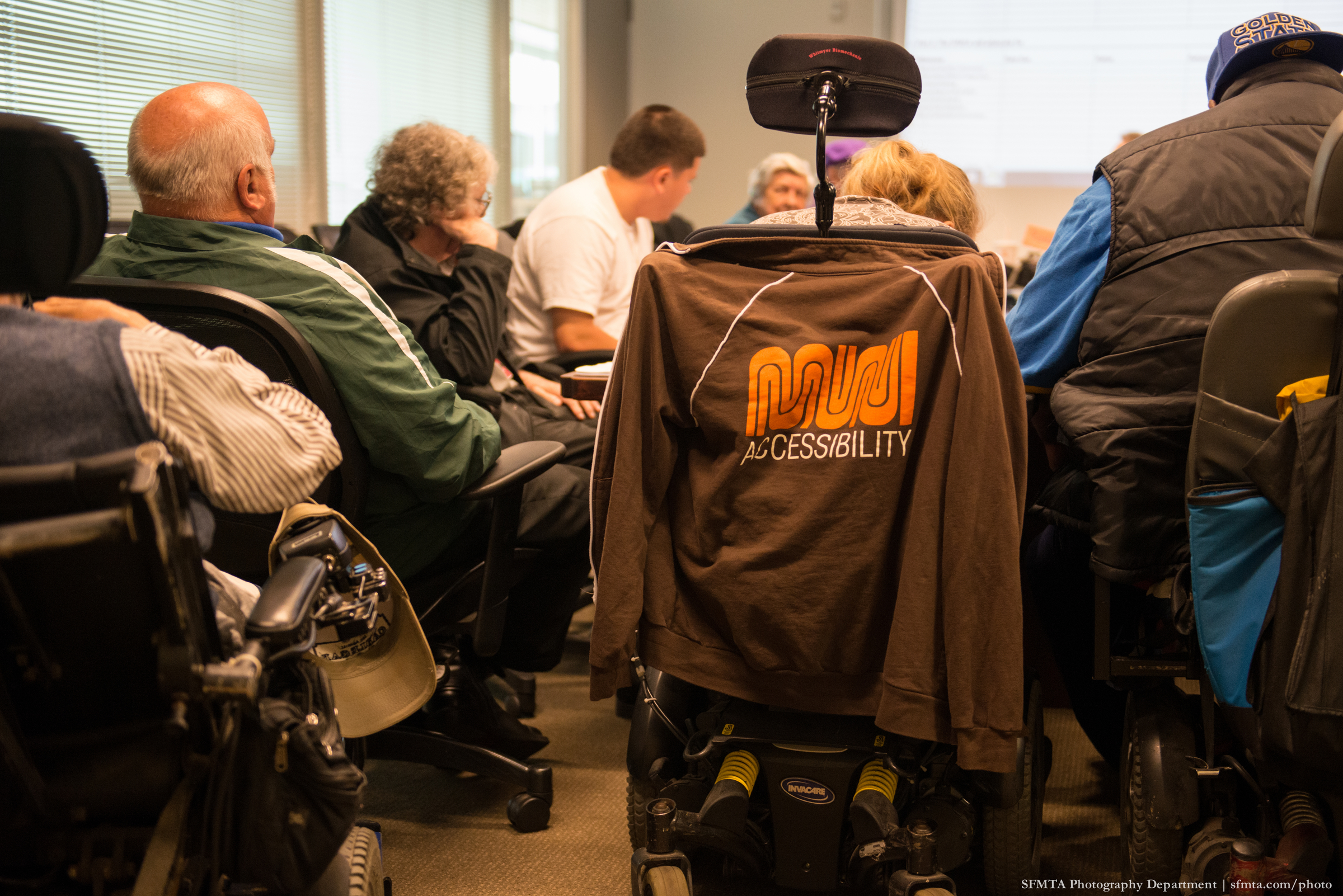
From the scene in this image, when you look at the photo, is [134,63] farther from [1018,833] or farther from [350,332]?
[1018,833]

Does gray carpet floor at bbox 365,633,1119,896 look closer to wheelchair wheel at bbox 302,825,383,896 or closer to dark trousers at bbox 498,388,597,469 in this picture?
wheelchair wheel at bbox 302,825,383,896

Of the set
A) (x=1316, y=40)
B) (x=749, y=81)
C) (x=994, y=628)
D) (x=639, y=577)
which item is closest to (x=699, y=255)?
(x=749, y=81)

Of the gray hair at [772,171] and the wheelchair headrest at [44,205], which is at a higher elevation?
the gray hair at [772,171]

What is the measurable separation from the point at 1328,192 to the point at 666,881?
1135 millimetres

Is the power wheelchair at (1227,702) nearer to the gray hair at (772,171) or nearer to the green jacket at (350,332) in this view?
the green jacket at (350,332)

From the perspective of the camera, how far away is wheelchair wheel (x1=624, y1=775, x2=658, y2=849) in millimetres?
1568

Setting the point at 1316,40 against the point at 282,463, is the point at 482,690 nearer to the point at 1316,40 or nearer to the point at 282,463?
the point at 282,463

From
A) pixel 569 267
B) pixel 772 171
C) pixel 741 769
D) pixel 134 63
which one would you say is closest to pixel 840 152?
pixel 772 171

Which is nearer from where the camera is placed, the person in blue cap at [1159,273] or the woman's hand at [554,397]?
the person in blue cap at [1159,273]

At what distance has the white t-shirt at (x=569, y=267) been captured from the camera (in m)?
2.73

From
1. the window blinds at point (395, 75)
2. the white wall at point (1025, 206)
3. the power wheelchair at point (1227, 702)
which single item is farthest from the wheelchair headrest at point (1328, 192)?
the white wall at point (1025, 206)

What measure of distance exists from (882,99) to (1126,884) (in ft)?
3.82

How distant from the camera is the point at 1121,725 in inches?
77.9

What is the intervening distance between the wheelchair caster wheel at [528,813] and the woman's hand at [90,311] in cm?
109
